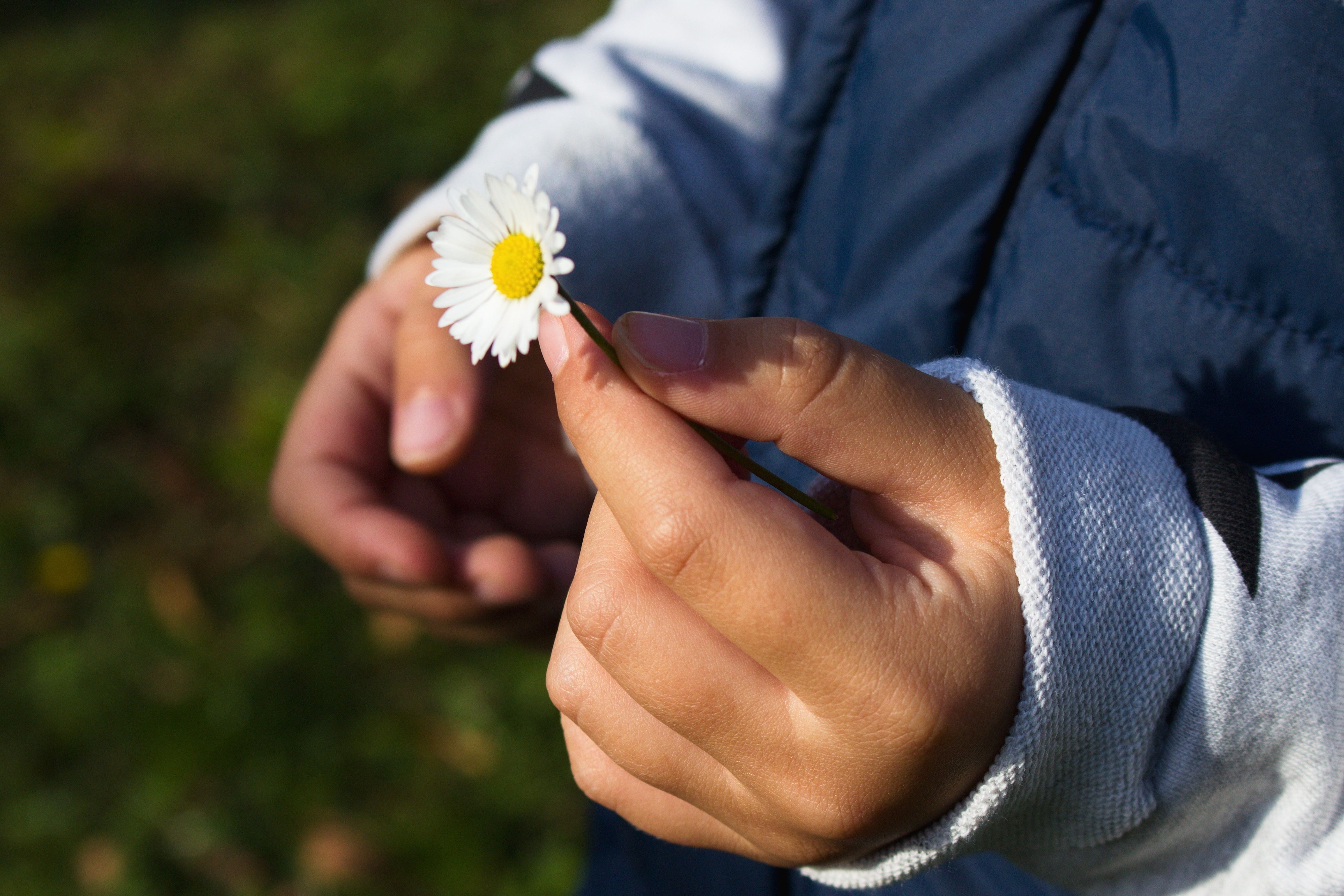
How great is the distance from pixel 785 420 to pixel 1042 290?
464 mm

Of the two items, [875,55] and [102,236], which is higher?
[875,55]

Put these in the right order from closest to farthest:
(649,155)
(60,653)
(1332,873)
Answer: (1332,873), (649,155), (60,653)

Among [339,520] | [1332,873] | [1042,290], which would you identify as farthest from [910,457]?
[339,520]

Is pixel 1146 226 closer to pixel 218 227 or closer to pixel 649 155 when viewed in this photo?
pixel 649 155

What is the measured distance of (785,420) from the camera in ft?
2.38

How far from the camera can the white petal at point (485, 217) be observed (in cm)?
83

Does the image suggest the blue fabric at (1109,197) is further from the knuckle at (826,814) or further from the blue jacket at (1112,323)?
the knuckle at (826,814)

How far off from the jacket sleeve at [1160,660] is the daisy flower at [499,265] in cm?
33

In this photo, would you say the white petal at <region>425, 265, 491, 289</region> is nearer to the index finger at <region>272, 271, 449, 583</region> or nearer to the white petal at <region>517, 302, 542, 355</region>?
the white petal at <region>517, 302, 542, 355</region>

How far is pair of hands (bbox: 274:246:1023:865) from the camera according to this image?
2.33 feet

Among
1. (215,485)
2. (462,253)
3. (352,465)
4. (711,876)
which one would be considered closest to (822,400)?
(462,253)

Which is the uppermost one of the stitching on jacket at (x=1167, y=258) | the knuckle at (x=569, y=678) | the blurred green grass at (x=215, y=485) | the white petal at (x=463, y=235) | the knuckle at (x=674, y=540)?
the stitching on jacket at (x=1167, y=258)

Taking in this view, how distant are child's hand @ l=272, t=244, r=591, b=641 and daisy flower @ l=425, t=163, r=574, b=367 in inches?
20.7

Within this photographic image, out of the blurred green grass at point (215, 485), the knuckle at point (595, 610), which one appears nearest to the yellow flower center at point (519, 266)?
the knuckle at point (595, 610)
